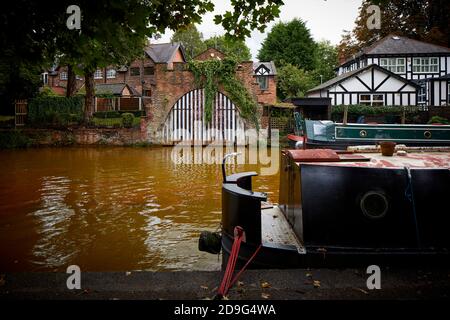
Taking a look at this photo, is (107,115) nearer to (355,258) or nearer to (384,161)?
(384,161)

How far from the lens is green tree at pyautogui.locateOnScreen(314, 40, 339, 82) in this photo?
46.0 meters

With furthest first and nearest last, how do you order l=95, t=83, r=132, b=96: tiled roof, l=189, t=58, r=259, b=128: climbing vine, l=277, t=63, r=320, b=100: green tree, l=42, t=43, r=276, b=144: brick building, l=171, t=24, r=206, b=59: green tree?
l=171, t=24, r=206, b=59: green tree, l=95, t=83, r=132, b=96: tiled roof, l=277, t=63, r=320, b=100: green tree, l=42, t=43, r=276, b=144: brick building, l=189, t=58, r=259, b=128: climbing vine

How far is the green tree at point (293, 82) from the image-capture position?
130 feet

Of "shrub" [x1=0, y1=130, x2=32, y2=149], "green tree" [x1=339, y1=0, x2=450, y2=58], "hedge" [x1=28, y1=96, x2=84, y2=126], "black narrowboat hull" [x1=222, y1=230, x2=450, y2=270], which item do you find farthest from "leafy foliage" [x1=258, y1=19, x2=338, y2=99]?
"black narrowboat hull" [x1=222, y1=230, x2=450, y2=270]

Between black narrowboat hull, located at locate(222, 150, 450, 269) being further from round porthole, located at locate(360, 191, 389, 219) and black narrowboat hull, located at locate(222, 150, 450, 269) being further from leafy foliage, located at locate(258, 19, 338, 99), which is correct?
leafy foliage, located at locate(258, 19, 338, 99)

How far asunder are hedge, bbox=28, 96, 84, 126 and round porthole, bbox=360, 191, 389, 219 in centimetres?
2405

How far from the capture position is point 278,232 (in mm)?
4340

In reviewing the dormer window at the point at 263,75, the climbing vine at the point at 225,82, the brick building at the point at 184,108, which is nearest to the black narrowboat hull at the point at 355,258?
the climbing vine at the point at 225,82

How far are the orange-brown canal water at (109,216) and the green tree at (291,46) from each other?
37.9m

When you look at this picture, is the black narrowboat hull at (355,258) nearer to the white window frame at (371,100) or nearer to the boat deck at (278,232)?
the boat deck at (278,232)
